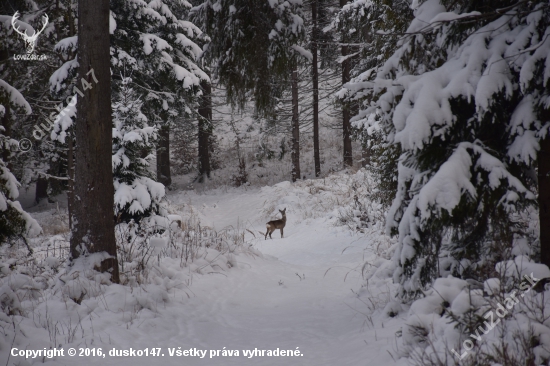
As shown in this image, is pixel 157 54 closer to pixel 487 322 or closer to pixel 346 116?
pixel 346 116

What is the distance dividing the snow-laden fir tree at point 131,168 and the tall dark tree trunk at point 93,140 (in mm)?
3246

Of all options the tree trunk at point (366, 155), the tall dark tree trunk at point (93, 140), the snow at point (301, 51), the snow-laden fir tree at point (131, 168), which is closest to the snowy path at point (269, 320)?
the tall dark tree trunk at point (93, 140)

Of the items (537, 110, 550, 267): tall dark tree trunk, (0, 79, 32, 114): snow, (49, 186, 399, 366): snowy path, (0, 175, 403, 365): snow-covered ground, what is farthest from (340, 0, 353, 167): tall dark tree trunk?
(537, 110, 550, 267): tall dark tree trunk

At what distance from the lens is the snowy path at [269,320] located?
12.2 feet

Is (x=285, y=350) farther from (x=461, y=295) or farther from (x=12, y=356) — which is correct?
(x=12, y=356)

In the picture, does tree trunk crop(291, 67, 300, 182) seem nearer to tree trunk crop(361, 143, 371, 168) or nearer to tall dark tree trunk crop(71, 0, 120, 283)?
tree trunk crop(361, 143, 371, 168)

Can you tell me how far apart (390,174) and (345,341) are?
2.33m

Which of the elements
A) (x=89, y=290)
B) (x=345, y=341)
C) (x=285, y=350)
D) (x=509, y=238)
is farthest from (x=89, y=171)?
(x=509, y=238)

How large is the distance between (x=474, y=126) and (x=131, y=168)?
295 inches

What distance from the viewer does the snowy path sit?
372cm

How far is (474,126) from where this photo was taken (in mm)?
3014

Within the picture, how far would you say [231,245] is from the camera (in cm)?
789

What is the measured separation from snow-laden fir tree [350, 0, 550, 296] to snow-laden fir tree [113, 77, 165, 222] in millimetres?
6423

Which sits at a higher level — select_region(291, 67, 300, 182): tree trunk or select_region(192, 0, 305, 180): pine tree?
select_region(192, 0, 305, 180): pine tree
